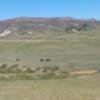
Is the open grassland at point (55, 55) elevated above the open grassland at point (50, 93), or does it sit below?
below

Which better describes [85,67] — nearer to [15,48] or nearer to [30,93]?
[30,93]

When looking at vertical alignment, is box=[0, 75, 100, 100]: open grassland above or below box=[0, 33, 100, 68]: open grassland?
above

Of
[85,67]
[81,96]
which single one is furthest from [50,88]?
[85,67]

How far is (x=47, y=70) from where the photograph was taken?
3772cm

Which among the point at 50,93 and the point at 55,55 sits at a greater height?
the point at 50,93

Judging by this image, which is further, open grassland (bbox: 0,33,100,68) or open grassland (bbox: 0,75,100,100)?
open grassland (bbox: 0,33,100,68)

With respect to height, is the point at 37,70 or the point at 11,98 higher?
the point at 11,98

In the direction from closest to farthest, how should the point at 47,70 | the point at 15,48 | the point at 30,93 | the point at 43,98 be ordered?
the point at 43,98 < the point at 30,93 < the point at 47,70 < the point at 15,48

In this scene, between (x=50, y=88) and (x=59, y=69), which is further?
(x=59, y=69)

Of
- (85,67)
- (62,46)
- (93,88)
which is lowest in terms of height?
(62,46)

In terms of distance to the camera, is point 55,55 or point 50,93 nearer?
point 50,93

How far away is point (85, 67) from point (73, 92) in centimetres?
1964

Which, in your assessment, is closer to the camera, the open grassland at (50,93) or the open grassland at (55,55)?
the open grassland at (50,93)

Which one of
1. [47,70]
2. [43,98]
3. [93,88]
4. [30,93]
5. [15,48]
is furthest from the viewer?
[15,48]
